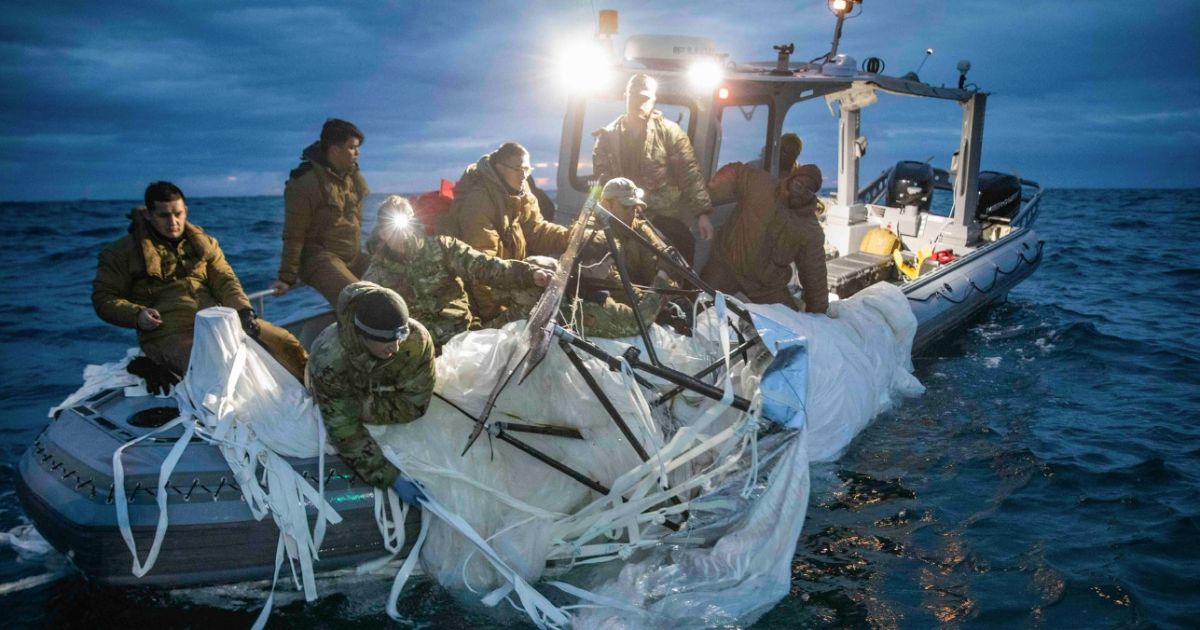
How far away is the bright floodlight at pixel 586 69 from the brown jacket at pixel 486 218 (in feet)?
6.20

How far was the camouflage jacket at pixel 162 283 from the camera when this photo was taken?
4105 mm

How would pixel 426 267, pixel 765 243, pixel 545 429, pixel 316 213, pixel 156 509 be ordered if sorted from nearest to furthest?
pixel 156 509, pixel 545 429, pixel 426 267, pixel 316 213, pixel 765 243

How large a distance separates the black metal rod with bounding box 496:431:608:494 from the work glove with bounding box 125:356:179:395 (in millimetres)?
2020

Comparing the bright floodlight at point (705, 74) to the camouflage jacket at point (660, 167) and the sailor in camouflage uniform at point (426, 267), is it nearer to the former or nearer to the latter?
the camouflage jacket at point (660, 167)

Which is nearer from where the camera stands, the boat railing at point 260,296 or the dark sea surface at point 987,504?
the dark sea surface at point 987,504

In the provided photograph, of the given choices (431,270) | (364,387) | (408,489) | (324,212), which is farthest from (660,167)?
(408,489)

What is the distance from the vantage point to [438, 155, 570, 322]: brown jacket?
4.71 meters

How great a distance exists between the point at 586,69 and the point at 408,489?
4.20 m

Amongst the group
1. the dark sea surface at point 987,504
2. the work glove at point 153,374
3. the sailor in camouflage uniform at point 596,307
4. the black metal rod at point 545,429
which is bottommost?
the dark sea surface at point 987,504

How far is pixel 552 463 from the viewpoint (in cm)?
383

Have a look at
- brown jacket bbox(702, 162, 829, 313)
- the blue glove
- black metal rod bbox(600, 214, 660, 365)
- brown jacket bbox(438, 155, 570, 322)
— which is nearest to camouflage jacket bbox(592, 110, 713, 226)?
brown jacket bbox(702, 162, 829, 313)

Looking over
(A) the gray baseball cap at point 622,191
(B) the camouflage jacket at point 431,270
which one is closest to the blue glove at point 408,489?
(B) the camouflage jacket at point 431,270

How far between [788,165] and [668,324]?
9.65 feet

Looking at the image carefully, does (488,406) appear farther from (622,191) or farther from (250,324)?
(622,191)
